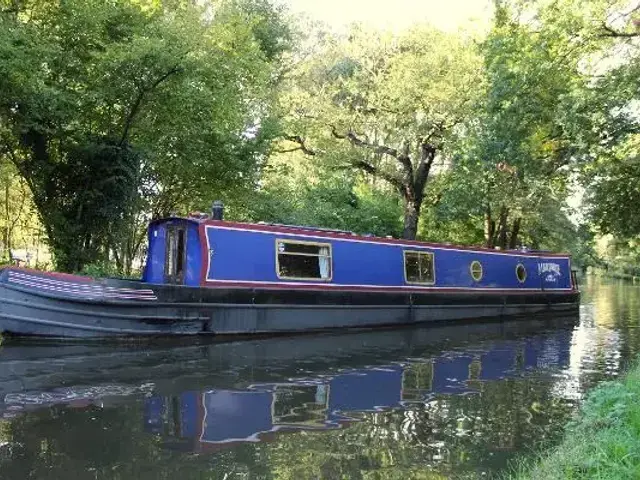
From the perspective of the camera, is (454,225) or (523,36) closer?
(523,36)

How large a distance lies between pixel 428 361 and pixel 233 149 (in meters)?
8.48

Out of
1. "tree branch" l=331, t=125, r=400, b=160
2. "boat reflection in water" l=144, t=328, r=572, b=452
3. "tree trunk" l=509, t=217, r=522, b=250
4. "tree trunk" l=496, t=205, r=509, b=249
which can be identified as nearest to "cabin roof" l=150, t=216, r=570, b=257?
"boat reflection in water" l=144, t=328, r=572, b=452

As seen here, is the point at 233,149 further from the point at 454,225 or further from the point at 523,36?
the point at 454,225

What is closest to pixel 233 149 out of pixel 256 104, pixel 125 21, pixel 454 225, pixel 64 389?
pixel 256 104

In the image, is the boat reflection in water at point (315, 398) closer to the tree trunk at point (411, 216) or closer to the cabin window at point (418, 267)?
the cabin window at point (418, 267)

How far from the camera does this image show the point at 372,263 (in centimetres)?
1518

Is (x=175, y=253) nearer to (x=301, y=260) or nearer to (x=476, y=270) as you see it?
(x=301, y=260)

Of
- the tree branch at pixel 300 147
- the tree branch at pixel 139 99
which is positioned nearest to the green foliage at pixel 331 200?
the tree branch at pixel 300 147

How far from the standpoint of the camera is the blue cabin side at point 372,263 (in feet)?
41.7

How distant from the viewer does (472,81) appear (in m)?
20.4

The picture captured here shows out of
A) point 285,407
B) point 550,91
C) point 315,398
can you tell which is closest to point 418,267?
point 550,91

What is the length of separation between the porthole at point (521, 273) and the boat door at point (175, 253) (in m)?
10.6

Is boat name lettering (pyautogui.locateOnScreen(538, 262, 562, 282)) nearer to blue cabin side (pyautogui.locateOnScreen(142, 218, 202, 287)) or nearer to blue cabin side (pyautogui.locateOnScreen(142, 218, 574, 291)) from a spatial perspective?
blue cabin side (pyautogui.locateOnScreen(142, 218, 574, 291))

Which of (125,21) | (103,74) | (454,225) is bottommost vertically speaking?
(454,225)
